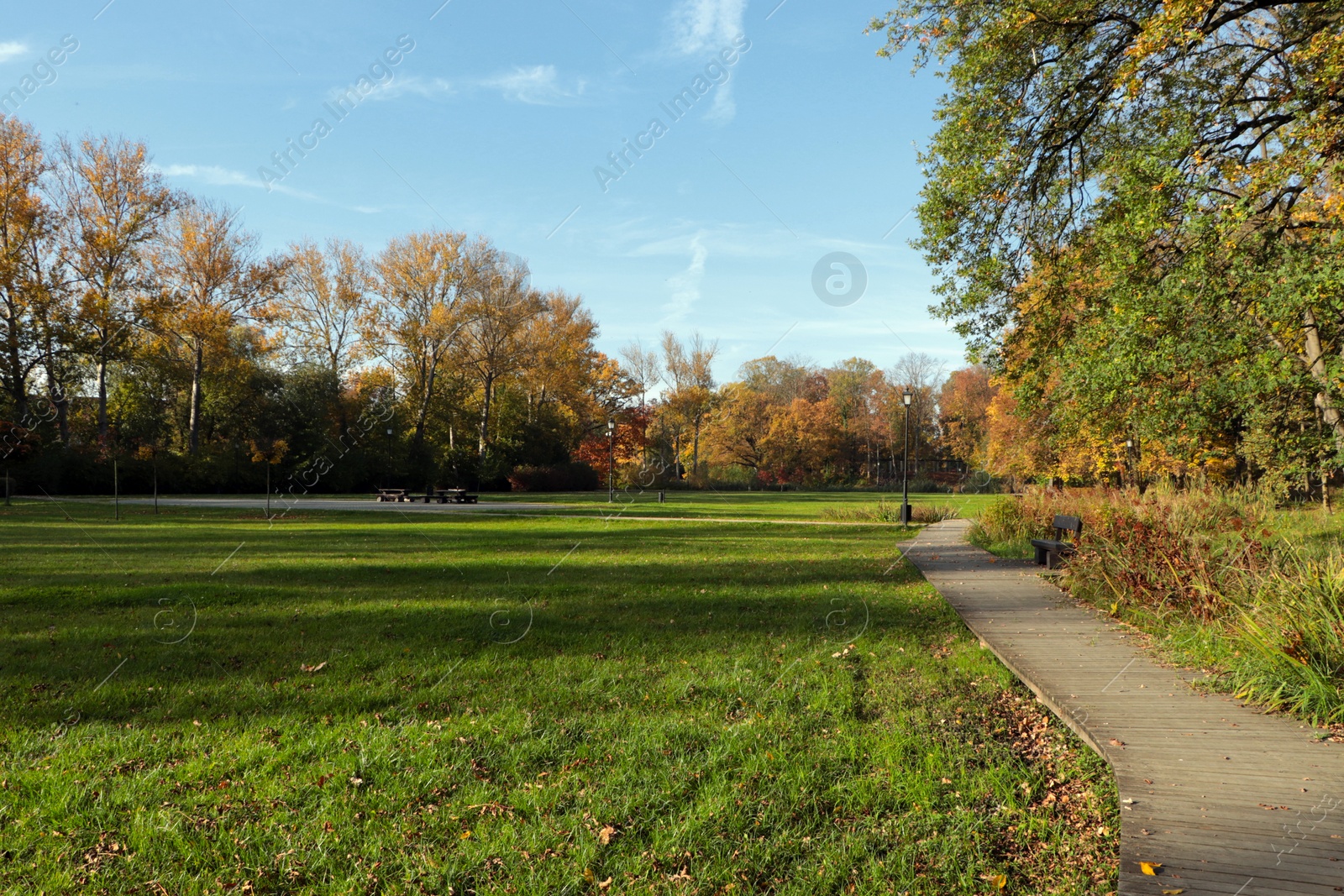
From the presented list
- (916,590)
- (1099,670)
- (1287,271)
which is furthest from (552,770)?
(1287,271)

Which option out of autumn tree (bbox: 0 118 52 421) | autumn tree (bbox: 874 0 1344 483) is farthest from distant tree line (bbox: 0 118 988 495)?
autumn tree (bbox: 874 0 1344 483)

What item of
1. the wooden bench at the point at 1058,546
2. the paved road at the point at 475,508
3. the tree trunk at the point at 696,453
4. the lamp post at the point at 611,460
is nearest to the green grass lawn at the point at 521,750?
the wooden bench at the point at 1058,546

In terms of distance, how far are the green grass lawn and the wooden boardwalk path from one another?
0.67 feet

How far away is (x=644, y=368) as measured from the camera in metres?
61.2

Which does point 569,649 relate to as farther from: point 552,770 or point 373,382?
point 373,382

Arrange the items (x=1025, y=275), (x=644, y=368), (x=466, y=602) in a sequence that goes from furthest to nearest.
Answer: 1. (x=644, y=368)
2. (x=1025, y=275)
3. (x=466, y=602)

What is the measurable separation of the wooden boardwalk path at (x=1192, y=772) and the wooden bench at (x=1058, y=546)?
419 centimetres

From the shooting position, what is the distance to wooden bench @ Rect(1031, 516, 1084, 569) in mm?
11375

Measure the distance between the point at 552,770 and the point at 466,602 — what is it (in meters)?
Answer: 4.91

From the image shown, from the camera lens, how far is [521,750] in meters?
4.62

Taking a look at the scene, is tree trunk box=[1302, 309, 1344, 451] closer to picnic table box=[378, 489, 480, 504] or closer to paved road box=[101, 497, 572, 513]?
paved road box=[101, 497, 572, 513]

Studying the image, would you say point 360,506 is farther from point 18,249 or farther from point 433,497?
point 18,249

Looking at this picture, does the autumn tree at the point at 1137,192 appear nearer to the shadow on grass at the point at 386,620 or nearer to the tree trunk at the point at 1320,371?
the tree trunk at the point at 1320,371

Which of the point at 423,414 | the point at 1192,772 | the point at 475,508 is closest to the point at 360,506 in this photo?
the point at 475,508
